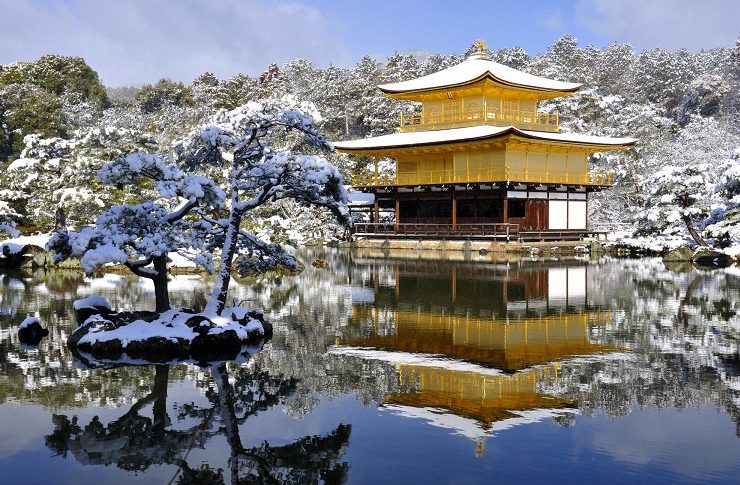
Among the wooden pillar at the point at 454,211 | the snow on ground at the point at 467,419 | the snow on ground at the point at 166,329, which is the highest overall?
the wooden pillar at the point at 454,211

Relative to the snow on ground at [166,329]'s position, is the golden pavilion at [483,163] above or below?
above

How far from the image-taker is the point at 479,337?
49.0 ft

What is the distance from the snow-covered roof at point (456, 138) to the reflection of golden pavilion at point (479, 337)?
16.5 meters

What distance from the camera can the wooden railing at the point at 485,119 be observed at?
46.6 meters

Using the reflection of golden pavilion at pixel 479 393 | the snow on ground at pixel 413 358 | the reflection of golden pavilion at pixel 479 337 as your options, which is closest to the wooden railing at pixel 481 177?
the reflection of golden pavilion at pixel 479 337

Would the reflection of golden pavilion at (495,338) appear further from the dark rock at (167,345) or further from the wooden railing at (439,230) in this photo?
the wooden railing at (439,230)

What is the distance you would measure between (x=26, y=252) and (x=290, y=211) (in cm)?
1721

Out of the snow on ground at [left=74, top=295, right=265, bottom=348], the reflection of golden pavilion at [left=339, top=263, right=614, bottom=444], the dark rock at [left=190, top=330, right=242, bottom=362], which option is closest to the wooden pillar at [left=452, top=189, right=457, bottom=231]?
the reflection of golden pavilion at [left=339, top=263, right=614, bottom=444]

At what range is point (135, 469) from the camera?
7.89 meters

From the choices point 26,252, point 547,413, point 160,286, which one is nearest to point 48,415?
point 160,286

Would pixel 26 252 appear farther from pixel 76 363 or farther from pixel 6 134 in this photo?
pixel 6 134

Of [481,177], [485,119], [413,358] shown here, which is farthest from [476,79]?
[413,358]

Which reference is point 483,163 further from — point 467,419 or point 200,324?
point 467,419

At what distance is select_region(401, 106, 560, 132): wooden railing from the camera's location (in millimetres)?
46594
